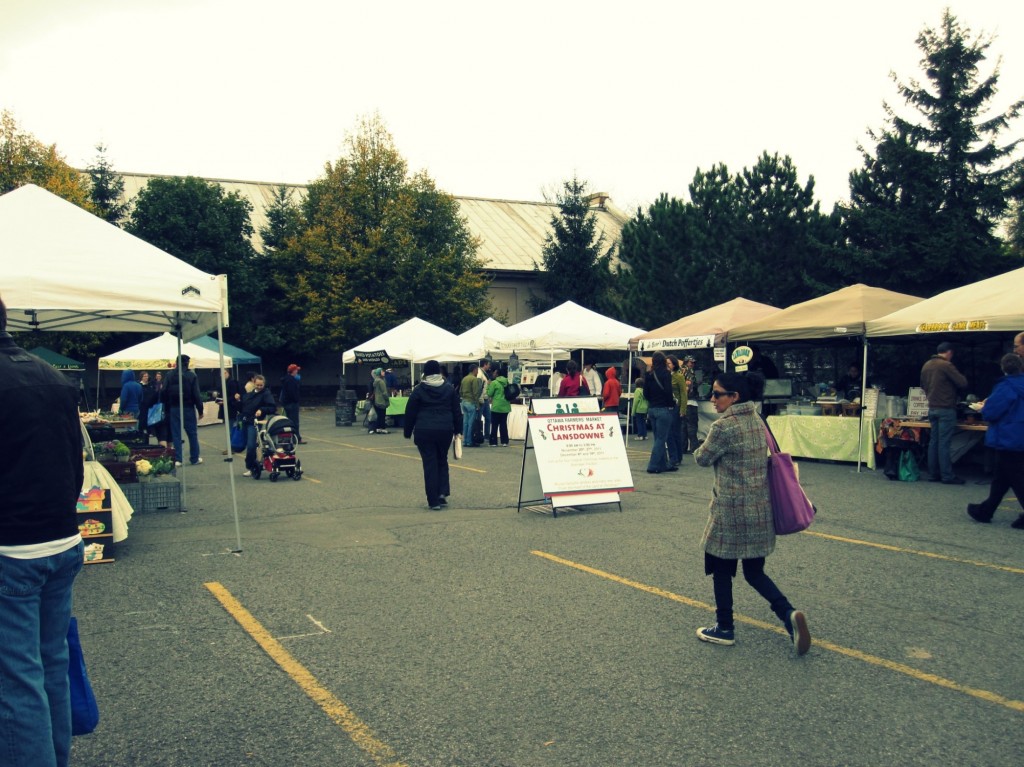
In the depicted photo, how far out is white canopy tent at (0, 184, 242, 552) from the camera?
7102mm

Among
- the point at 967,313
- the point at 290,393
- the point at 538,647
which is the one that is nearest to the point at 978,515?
the point at 967,313

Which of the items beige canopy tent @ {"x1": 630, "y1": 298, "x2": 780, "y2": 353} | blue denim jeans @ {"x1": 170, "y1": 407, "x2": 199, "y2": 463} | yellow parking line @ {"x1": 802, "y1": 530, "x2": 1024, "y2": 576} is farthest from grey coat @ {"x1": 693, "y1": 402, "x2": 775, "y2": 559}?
beige canopy tent @ {"x1": 630, "y1": 298, "x2": 780, "y2": 353}

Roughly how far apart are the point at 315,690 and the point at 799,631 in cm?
276

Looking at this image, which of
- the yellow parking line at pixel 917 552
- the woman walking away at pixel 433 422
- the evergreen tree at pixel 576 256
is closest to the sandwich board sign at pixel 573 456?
the woman walking away at pixel 433 422

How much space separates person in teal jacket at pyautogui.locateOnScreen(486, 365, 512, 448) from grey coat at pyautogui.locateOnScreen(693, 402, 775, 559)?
13.8m

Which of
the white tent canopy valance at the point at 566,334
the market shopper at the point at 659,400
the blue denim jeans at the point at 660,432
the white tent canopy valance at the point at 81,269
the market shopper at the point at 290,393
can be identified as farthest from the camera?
the white tent canopy valance at the point at 566,334

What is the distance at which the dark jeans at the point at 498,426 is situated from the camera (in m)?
19.4

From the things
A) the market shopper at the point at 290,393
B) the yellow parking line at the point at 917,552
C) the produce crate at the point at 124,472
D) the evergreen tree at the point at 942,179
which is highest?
the evergreen tree at the point at 942,179

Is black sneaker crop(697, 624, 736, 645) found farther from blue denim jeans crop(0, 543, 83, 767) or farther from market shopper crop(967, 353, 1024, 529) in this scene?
market shopper crop(967, 353, 1024, 529)

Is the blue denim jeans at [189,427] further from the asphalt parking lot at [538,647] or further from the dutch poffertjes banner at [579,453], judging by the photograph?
the dutch poffertjes banner at [579,453]

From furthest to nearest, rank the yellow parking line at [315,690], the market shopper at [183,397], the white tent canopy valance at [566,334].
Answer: the white tent canopy valance at [566,334] → the market shopper at [183,397] → the yellow parking line at [315,690]

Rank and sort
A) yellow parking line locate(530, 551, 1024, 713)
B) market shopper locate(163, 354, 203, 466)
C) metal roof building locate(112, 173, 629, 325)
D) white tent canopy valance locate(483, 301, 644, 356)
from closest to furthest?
yellow parking line locate(530, 551, 1024, 713) → market shopper locate(163, 354, 203, 466) → white tent canopy valance locate(483, 301, 644, 356) → metal roof building locate(112, 173, 629, 325)

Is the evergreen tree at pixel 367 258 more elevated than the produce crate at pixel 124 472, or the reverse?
the evergreen tree at pixel 367 258

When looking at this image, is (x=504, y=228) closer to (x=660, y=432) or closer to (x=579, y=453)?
(x=660, y=432)
